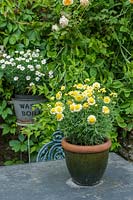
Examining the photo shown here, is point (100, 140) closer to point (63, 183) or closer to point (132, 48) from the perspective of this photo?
point (63, 183)

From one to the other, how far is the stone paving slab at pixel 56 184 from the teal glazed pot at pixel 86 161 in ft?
0.14

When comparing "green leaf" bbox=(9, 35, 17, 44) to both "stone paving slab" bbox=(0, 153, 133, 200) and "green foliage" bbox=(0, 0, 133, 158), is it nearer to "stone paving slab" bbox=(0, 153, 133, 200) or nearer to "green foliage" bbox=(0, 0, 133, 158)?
"green foliage" bbox=(0, 0, 133, 158)

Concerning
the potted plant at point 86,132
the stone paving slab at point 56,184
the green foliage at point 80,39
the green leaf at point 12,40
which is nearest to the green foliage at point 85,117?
the potted plant at point 86,132

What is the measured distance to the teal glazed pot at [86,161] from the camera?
1508 mm

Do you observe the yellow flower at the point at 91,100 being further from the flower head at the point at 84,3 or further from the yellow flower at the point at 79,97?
the flower head at the point at 84,3

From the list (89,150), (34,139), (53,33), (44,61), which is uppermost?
(53,33)

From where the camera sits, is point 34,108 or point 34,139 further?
point 34,139

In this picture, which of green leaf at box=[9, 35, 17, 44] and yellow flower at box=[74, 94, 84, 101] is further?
green leaf at box=[9, 35, 17, 44]

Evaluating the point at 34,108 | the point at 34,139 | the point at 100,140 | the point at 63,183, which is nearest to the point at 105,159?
the point at 100,140

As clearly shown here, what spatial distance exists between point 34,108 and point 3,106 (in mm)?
313

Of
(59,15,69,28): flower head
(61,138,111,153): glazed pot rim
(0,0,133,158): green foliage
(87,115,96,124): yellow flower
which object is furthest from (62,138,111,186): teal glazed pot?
(59,15,69,28): flower head

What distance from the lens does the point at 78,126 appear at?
1519 mm

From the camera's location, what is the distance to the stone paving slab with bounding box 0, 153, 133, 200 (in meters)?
1.49

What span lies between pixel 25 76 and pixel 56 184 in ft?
3.85
